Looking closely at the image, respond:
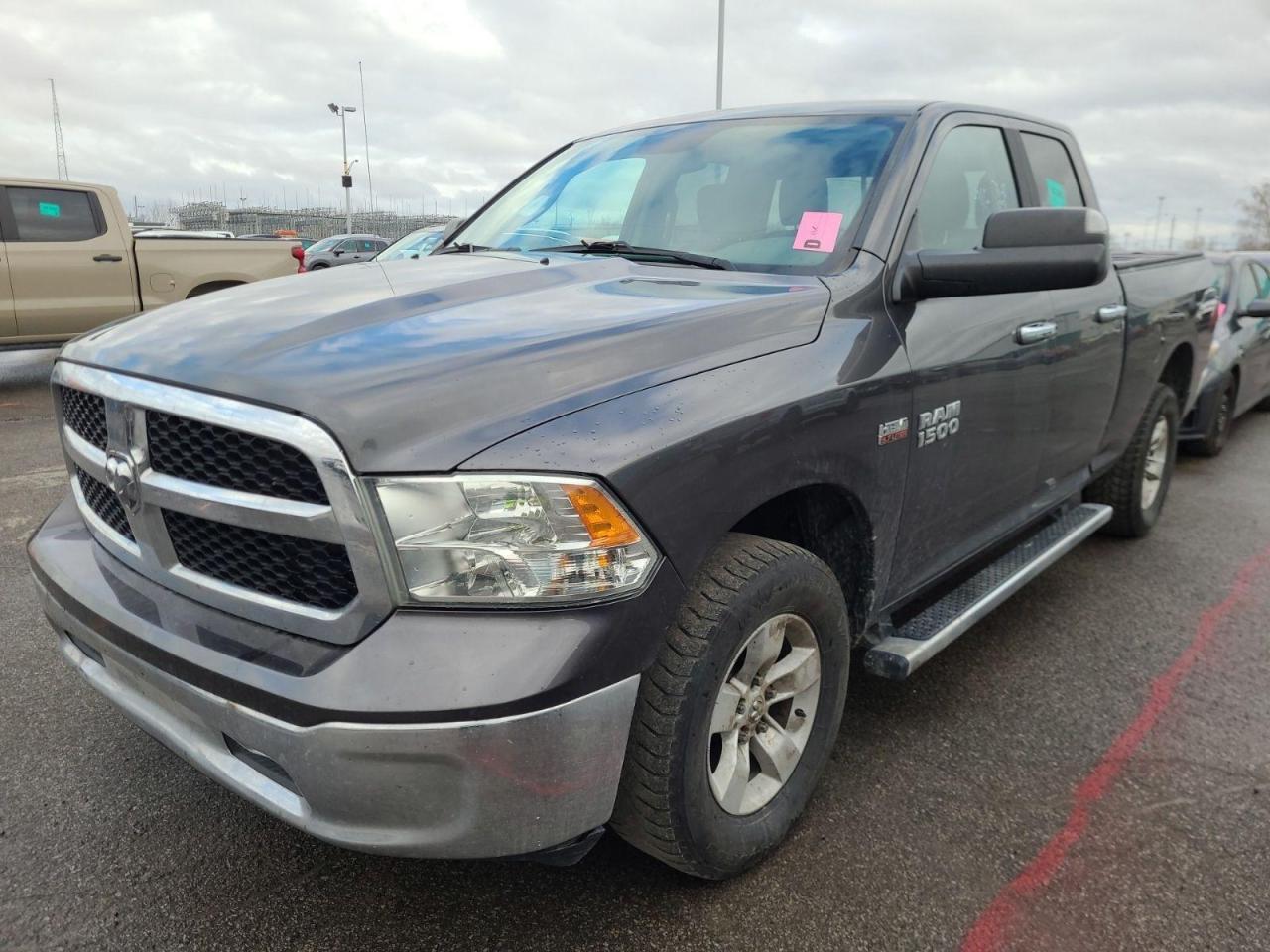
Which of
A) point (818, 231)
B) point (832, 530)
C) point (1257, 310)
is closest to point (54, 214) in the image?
point (818, 231)

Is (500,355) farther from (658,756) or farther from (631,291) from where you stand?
(658,756)

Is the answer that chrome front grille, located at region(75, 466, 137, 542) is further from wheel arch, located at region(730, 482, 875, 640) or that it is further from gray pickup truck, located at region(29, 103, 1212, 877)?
wheel arch, located at region(730, 482, 875, 640)

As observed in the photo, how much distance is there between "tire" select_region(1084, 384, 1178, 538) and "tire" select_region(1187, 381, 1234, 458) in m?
2.22

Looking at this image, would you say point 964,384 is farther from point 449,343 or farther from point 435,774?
point 435,774

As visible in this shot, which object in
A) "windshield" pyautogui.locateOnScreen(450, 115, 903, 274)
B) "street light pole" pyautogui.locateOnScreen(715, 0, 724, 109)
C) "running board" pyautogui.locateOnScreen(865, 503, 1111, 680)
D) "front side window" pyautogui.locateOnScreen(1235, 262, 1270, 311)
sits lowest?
"running board" pyautogui.locateOnScreen(865, 503, 1111, 680)

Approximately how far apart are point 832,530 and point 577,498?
3.36 ft

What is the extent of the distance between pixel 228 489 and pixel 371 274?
105 cm

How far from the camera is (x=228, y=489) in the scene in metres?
1.72

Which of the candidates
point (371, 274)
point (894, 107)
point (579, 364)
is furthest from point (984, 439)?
point (371, 274)

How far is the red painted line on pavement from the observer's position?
80.7 inches

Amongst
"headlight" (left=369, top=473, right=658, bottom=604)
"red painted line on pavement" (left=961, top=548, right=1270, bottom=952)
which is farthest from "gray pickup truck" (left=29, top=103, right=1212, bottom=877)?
"red painted line on pavement" (left=961, top=548, right=1270, bottom=952)

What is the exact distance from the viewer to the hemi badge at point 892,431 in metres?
2.30

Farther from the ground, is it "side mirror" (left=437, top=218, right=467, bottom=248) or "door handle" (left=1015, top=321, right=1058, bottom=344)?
"side mirror" (left=437, top=218, right=467, bottom=248)

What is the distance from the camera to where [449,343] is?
1845 millimetres
